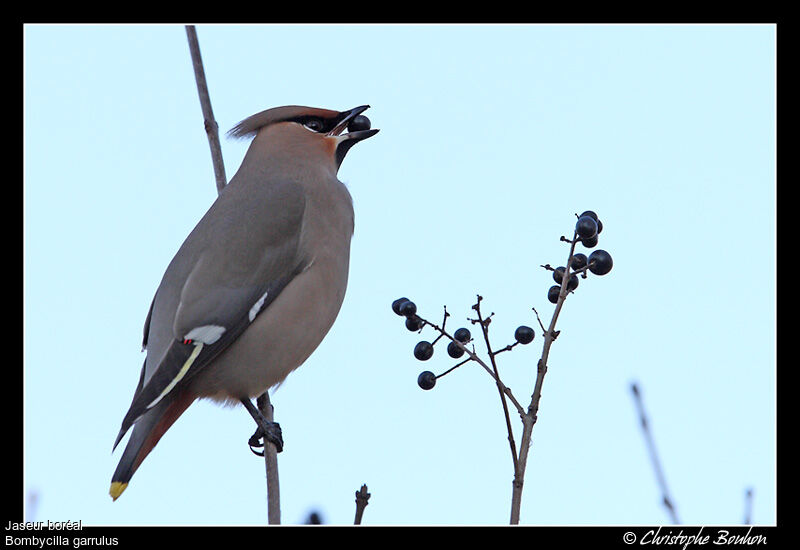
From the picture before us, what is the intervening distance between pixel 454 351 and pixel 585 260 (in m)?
0.57

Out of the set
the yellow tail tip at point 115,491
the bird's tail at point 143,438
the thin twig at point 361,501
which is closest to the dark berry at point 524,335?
the thin twig at point 361,501

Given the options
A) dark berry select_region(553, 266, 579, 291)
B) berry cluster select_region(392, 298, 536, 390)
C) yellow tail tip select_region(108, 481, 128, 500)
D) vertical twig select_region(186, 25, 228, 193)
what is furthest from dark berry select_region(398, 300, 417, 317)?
vertical twig select_region(186, 25, 228, 193)

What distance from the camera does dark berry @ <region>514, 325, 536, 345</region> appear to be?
11.4 feet

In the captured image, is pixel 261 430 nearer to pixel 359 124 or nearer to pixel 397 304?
pixel 397 304

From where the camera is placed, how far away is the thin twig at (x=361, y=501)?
2751 mm

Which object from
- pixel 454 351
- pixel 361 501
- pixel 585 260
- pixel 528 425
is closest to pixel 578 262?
pixel 585 260

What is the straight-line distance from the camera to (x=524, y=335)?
348cm

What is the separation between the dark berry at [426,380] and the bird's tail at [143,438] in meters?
1.04

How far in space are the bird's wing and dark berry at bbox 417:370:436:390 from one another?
910 mm

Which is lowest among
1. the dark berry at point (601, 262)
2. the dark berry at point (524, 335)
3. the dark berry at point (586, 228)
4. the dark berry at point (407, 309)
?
the dark berry at point (524, 335)

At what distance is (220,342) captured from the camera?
408 centimetres

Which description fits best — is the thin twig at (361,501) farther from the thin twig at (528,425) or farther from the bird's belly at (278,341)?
the bird's belly at (278,341)

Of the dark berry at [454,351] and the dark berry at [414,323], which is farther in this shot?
the dark berry at [414,323]
